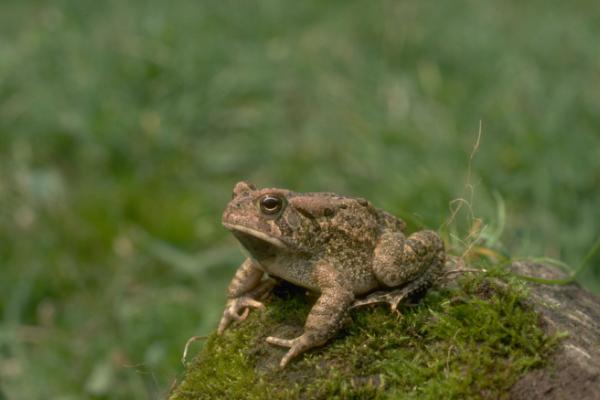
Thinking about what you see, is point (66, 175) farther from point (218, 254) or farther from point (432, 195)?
point (432, 195)

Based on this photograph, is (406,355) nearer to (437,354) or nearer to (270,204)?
(437,354)

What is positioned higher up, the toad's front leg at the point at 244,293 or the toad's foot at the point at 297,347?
the toad's front leg at the point at 244,293

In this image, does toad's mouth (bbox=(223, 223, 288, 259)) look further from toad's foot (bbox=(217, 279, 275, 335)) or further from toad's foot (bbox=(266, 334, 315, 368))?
toad's foot (bbox=(266, 334, 315, 368))

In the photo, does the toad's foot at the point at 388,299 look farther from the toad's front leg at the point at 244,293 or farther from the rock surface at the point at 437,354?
the toad's front leg at the point at 244,293

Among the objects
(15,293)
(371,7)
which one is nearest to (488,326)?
(15,293)

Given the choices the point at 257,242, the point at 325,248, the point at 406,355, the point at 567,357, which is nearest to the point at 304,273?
the point at 325,248

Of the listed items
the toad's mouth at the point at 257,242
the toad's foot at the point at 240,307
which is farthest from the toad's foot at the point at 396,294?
the toad's foot at the point at 240,307

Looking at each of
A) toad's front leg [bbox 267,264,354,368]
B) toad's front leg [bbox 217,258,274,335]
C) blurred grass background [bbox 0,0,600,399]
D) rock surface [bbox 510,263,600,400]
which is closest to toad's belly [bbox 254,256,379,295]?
toad's front leg [bbox 267,264,354,368]
